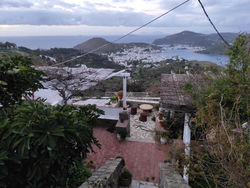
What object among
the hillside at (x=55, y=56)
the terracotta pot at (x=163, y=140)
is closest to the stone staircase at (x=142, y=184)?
the terracotta pot at (x=163, y=140)

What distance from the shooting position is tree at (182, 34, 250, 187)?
2.45 meters

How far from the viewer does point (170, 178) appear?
358 cm

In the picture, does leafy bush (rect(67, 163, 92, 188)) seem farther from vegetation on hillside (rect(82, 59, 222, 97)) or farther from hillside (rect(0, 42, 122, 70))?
vegetation on hillside (rect(82, 59, 222, 97))

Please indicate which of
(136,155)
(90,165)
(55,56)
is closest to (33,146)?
(90,165)

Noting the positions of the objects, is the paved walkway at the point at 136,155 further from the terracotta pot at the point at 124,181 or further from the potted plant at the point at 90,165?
the terracotta pot at the point at 124,181

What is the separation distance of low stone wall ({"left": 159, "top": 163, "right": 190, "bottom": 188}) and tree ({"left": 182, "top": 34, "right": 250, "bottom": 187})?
306 mm

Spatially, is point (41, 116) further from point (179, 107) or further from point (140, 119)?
point (140, 119)

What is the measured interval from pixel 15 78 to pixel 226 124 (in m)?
3.67

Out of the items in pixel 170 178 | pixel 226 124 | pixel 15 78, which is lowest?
pixel 170 178

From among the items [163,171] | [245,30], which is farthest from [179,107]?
[245,30]

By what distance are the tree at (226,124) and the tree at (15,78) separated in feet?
9.58

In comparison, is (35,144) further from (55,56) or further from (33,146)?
(55,56)

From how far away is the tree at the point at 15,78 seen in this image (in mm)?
2193

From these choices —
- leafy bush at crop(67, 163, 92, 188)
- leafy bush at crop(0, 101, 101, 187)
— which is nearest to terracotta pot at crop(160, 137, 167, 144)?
leafy bush at crop(67, 163, 92, 188)
